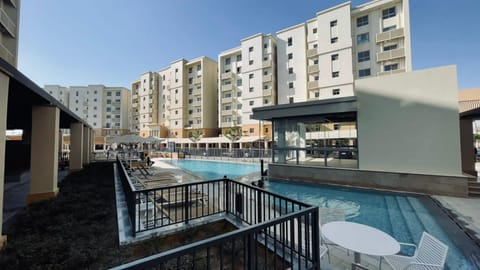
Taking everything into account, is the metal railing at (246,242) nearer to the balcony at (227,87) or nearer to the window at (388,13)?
the window at (388,13)

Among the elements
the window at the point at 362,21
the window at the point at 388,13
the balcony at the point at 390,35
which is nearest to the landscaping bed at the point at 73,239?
the balcony at the point at 390,35

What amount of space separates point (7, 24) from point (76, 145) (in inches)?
401

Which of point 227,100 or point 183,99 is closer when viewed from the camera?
point 227,100

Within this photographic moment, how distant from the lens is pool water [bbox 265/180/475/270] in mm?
4652

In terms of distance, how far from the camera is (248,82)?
37.2 meters

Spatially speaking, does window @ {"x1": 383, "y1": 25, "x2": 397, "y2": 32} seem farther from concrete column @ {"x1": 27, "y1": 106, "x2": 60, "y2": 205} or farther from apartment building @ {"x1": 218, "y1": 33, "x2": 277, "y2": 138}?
concrete column @ {"x1": 27, "y1": 106, "x2": 60, "y2": 205}

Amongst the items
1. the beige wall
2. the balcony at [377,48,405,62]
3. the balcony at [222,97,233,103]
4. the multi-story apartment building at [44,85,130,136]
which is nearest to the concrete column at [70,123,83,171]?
the beige wall

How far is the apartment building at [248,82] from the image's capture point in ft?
116

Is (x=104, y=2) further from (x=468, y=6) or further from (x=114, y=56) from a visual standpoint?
(x=468, y=6)

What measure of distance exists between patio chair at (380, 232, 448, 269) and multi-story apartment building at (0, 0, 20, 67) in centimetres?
2195

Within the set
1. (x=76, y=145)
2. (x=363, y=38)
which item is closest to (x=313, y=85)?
(x=363, y=38)

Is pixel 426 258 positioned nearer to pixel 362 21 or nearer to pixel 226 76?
pixel 362 21

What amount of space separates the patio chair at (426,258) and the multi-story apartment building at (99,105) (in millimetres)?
70519

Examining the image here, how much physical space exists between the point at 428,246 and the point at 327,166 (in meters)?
8.10
